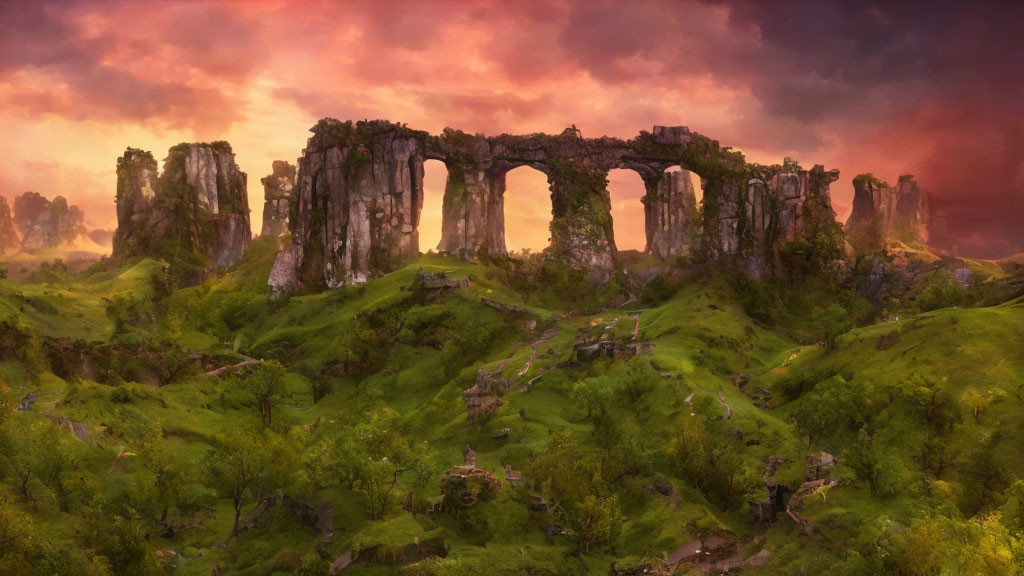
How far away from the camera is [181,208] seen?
17512cm

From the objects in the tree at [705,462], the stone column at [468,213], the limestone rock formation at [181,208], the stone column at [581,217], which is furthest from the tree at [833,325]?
the limestone rock formation at [181,208]

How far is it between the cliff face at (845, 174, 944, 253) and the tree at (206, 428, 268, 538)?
138 m

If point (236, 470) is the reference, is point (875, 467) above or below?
above

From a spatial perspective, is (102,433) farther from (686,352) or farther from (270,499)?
(686,352)

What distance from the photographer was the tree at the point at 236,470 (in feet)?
167

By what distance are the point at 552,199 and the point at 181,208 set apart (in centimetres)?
8790

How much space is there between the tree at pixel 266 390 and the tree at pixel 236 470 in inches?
1007

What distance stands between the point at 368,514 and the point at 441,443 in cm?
1861

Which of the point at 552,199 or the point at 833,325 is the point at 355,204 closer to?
the point at 552,199

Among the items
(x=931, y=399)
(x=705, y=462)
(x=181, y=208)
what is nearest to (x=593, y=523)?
(x=705, y=462)

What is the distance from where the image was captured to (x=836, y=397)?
55625mm

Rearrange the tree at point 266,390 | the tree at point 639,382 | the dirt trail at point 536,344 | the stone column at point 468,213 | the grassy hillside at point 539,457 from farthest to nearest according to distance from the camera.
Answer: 1. the stone column at point 468,213
2. the dirt trail at point 536,344
3. the tree at point 266,390
4. the tree at point 639,382
5. the grassy hillside at point 539,457

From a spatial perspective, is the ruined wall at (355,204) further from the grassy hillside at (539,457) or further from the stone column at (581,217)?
the grassy hillside at (539,457)

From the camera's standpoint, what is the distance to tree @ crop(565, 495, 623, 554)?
43.9 meters
